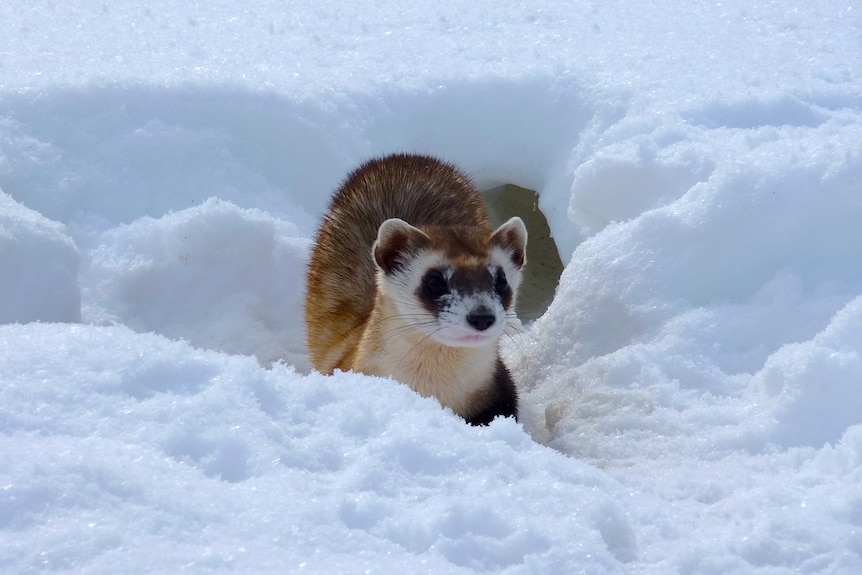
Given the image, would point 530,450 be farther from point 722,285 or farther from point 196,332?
point 196,332

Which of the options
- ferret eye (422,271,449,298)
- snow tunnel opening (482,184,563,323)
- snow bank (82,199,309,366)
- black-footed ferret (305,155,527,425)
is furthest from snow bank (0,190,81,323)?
snow tunnel opening (482,184,563,323)

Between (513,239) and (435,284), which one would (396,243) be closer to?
(435,284)

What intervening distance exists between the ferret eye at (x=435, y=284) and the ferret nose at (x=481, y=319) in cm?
20

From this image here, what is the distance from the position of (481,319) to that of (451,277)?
257mm

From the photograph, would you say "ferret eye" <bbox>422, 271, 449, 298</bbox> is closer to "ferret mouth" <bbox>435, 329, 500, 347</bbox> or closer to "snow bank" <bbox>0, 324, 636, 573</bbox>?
"ferret mouth" <bbox>435, 329, 500, 347</bbox>

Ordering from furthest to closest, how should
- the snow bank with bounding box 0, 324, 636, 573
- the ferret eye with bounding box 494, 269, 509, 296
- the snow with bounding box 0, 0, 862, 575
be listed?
the ferret eye with bounding box 494, 269, 509, 296 < the snow with bounding box 0, 0, 862, 575 < the snow bank with bounding box 0, 324, 636, 573

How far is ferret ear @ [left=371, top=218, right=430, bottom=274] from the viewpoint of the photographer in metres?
3.44

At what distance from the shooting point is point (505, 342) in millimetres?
4523

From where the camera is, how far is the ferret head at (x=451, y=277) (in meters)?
3.16

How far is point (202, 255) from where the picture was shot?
4148 millimetres

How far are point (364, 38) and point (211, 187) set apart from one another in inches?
51.2

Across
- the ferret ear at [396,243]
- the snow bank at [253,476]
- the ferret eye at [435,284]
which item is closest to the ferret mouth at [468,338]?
the ferret eye at [435,284]

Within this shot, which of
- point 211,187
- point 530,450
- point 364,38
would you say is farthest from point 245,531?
point 364,38

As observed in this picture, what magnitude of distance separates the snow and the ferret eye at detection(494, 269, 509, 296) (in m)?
0.43
